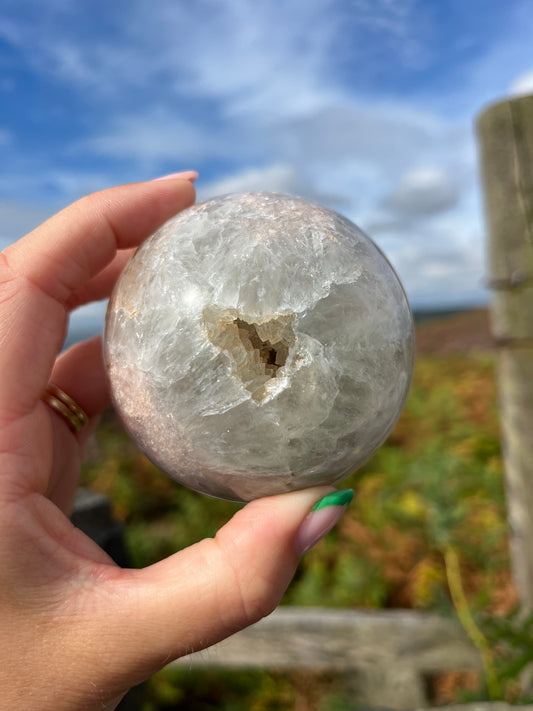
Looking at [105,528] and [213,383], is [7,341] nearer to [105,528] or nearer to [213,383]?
[213,383]

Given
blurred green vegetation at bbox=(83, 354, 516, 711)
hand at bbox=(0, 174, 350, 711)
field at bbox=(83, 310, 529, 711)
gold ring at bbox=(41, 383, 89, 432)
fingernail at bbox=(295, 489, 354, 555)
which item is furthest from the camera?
blurred green vegetation at bbox=(83, 354, 516, 711)

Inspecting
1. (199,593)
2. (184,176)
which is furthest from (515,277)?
(199,593)

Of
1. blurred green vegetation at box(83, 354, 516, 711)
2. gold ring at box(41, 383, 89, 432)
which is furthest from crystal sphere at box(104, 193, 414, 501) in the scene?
blurred green vegetation at box(83, 354, 516, 711)

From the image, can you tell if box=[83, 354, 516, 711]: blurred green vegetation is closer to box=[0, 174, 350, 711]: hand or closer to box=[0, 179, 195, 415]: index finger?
box=[0, 174, 350, 711]: hand

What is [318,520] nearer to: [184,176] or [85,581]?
[85,581]

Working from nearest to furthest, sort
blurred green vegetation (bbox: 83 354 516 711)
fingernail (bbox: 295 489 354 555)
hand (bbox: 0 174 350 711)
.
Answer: hand (bbox: 0 174 350 711) → fingernail (bbox: 295 489 354 555) → blurred green vegetation (bbox: 83 354 516 711)

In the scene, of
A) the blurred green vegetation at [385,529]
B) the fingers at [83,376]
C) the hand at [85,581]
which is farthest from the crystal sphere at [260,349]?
the blurred green vegetation at [385,529]

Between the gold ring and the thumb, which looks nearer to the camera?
the thumb
